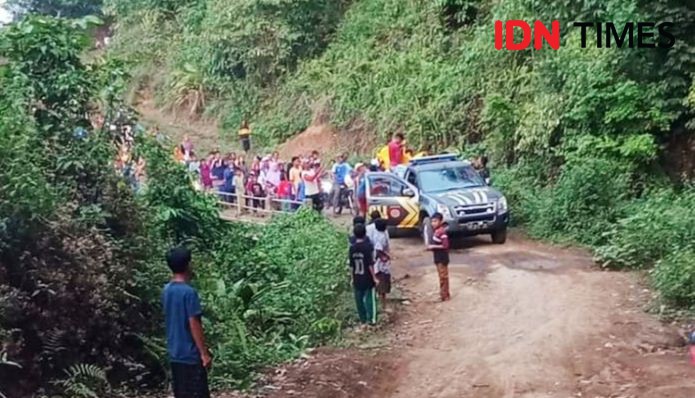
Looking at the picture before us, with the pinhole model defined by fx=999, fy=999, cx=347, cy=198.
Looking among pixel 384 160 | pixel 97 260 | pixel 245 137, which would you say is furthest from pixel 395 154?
pixel 97 260

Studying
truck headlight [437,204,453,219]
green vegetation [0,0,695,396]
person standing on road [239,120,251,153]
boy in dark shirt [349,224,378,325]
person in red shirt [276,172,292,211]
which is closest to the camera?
green vegetation [0,0,695,396]

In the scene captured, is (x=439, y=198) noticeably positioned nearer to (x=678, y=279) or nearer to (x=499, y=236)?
(x=499, y=236)

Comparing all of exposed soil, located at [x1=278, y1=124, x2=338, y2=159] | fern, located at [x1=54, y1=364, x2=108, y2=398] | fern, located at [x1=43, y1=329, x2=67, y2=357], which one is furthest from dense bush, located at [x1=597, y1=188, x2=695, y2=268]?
exposed soil, located at [x1=278, y1=124, x2=338, y2=159]

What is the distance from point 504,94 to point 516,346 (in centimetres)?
1396

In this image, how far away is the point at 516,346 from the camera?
40.4ft

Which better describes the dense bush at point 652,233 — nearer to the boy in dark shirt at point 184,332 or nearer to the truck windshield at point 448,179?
the truck windshield at point 448,179

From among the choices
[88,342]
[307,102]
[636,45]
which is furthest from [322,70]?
[88,342]

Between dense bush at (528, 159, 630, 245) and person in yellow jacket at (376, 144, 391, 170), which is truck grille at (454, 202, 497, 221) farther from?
person in yellow jacket at (376, 144, 391, 170)

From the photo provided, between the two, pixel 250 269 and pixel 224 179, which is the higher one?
pixel 224 179

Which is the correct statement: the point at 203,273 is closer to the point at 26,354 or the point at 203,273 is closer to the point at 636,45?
the point at 26,354

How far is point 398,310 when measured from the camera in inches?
587

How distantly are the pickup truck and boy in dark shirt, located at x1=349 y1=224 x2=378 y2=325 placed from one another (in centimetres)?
634

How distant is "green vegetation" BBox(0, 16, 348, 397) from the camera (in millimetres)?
10211

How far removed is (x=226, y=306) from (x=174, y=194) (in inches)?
147
